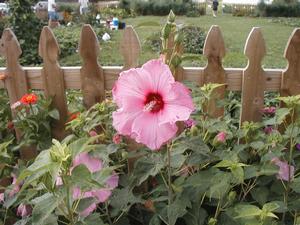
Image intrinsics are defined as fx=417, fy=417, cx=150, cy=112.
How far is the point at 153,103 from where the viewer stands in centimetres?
110

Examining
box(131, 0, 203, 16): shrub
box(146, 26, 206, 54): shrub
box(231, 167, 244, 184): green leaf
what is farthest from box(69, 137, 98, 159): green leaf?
box(131, 0, 203, 16): shrub

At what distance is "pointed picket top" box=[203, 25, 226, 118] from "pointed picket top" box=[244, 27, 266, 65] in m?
0.13

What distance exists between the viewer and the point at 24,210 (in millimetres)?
1532

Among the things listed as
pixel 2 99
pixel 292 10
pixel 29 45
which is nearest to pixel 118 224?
pixel 2 99

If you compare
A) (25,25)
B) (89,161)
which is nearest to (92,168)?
(89,161)

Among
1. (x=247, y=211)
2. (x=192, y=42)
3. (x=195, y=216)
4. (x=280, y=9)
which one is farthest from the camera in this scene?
(x=280, y=9)

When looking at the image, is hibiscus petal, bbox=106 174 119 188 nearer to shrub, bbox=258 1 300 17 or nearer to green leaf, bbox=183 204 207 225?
green leaf, bbox=183 204 207 225

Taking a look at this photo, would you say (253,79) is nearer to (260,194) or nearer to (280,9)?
(260,194)

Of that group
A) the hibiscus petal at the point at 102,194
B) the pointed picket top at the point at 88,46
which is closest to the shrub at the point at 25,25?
the pointed picket top at the point at 88,46

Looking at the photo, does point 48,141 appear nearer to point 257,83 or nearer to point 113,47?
point 257,83

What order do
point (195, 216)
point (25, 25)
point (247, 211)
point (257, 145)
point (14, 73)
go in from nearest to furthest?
point (247, 211) → point (195, 216) → point (257, 145) → point (14, 73) → point (25, 25)

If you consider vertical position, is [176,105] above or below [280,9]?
above

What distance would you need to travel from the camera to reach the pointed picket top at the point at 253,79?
6.61 feet

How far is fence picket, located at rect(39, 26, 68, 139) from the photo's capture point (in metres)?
2.14
